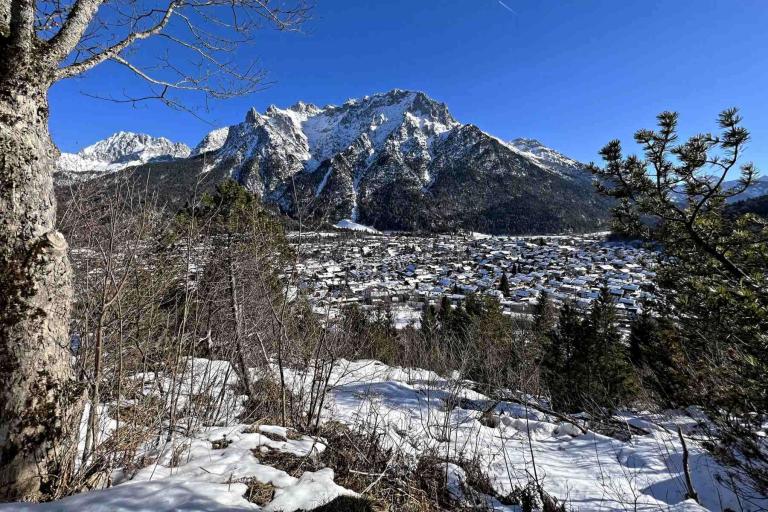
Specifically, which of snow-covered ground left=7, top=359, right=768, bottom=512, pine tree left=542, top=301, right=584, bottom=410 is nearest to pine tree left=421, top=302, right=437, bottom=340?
pine tree left=542, top=301, right=584, bottom=410

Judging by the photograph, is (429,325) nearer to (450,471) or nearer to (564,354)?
(564,354)

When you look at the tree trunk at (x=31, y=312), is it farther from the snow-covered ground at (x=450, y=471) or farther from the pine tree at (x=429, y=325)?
the pine tree at (x=429, y=325)

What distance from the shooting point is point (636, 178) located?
3.06 m

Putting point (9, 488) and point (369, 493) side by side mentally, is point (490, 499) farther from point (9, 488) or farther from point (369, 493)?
point (9, 488)

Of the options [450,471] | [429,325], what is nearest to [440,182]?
[429,325]

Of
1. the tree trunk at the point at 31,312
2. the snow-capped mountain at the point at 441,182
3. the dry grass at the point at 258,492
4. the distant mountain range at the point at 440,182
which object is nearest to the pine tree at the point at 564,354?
the dry grass at the point at 258,492

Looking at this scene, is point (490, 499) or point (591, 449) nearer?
point (490, 499)

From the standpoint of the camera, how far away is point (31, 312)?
1.67 m

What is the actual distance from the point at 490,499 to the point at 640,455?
125 inches

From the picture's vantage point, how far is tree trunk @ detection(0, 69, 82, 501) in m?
1.61

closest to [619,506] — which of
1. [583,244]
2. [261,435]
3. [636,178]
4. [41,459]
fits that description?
[636,178]

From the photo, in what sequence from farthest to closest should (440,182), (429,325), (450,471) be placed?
1. (440,182)
2. (429,325)
3. (450,471)

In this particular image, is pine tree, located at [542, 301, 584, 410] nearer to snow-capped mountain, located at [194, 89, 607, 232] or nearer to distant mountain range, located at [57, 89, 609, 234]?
snow-capped mountain, located at [194, 89, 607, 232]

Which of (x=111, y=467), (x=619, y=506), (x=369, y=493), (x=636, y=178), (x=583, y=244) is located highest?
(x=583, y=244)
